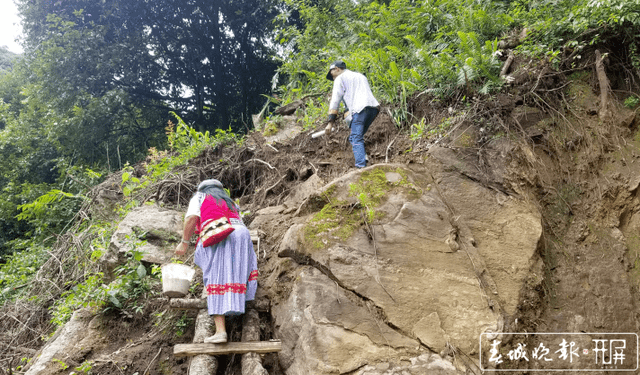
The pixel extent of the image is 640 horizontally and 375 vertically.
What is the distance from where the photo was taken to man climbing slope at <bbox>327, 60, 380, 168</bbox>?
5.33 m

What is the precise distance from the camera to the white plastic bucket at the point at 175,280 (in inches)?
152

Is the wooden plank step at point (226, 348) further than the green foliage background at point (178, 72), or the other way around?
the green foliage background at point (178, 72)

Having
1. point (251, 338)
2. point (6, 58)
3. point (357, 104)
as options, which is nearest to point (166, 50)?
point (357, 104)

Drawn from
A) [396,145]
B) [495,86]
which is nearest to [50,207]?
[396,145]

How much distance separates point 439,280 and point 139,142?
12.0 metres

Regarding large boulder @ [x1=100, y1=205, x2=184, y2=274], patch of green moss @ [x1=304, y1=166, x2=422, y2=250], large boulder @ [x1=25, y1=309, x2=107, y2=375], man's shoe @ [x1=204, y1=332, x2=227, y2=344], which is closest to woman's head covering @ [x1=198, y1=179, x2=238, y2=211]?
patch of green moss @ [x1=304, y1=166, x2=422, y2=250]

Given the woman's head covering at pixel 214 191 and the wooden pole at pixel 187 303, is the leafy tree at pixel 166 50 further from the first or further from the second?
the wooden pole at pixel 187 303

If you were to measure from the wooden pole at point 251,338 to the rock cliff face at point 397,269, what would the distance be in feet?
0.72

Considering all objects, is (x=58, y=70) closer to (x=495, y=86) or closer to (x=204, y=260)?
(x=204, y=260)

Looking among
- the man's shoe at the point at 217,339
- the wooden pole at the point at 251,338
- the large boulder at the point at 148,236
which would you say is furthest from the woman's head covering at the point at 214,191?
the large boulder at the point at 148,236

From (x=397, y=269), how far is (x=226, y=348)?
177cm

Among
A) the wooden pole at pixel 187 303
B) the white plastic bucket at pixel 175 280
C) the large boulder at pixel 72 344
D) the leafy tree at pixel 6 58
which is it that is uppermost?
the leafy tree at pixel 6 58

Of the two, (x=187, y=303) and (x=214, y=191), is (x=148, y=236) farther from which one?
(x=214, y=191)

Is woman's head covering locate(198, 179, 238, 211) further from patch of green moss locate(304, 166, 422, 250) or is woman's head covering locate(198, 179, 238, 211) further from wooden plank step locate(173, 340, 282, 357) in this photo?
wooden plank step locate(173, 340, 282, 357)
